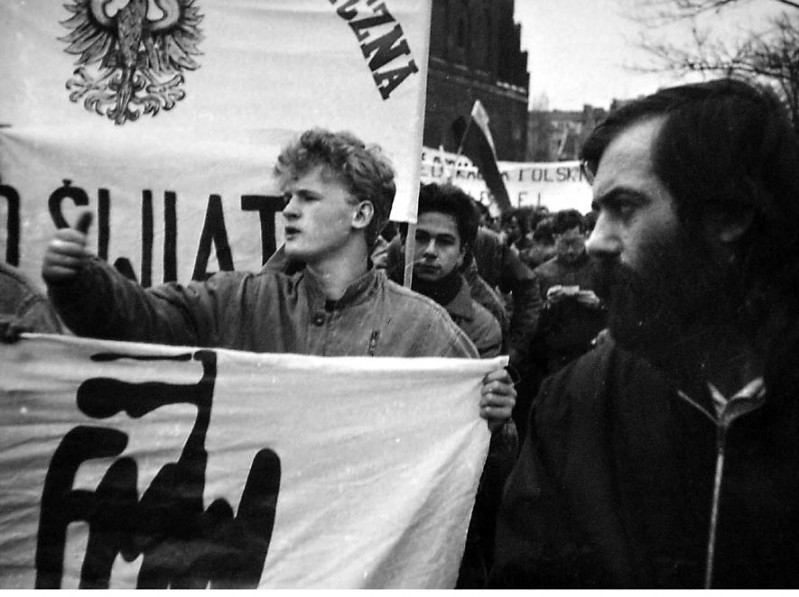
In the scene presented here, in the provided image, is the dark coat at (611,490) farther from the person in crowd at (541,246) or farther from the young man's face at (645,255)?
the person in crowd at (541,246)

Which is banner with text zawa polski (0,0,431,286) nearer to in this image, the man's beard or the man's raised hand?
the man's raised hand

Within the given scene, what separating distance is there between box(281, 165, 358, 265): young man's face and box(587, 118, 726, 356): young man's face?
60cm

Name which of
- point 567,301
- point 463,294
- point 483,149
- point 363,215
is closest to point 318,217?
point 363,215

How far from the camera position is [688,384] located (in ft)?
5.71

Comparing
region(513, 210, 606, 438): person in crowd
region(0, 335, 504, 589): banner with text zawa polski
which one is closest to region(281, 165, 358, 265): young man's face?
region(0, 335, 504, 589): banner with text zawa polski

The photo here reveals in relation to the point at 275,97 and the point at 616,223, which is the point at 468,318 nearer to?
the point at 616,223

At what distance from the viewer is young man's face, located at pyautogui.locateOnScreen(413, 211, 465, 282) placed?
8.40ft

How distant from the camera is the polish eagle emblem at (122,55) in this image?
243cm

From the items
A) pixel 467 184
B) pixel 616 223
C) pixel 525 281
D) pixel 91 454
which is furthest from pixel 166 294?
pixel 467 184

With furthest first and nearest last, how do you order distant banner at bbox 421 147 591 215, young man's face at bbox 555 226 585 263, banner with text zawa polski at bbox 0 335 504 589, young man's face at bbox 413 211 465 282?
distant banner at bbox 421 147 591 215 → young man's face at bbox 555 226 585 263 → young man's face at bbox 413 211 465 282 → banner with text zawa polski at bbox 0 335 504 589

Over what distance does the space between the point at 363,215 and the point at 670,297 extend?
2.43 ft

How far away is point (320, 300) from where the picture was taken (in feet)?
6.91

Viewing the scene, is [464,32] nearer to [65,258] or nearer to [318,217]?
[318,217]

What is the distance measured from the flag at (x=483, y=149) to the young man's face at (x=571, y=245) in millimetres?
263
